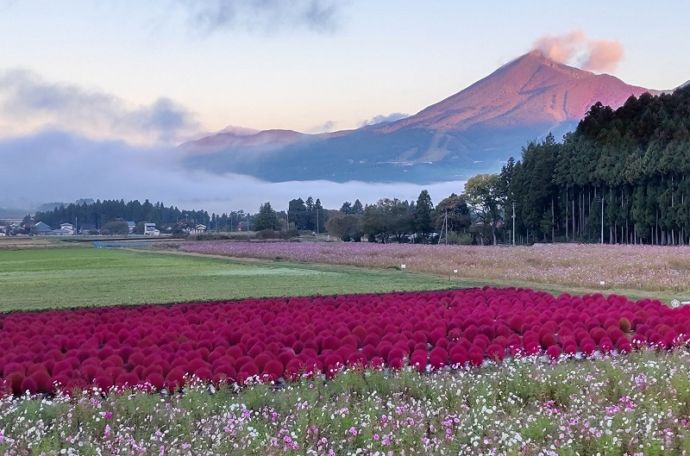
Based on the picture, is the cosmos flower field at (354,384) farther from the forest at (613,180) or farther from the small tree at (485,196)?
the small tree at (485,196)

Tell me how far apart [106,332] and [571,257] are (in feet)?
93.8

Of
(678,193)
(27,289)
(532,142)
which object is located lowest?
(27,289)

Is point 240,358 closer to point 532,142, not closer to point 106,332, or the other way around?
point 106,332

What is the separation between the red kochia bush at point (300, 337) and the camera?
8797mm

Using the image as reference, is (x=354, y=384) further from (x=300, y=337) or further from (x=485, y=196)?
(x=485, y=196)

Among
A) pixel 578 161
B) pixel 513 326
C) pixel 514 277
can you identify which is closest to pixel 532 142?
pixel 578 161

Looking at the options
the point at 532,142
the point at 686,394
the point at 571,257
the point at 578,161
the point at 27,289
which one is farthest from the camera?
the point at 532,142

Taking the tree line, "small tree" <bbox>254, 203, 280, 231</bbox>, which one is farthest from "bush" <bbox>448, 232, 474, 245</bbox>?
"small tree" <bbox>254, 203, 280, 231</bbox>

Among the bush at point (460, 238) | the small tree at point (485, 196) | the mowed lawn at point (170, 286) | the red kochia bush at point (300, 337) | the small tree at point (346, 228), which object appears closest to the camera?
the red kochia bush at point (300, 337)

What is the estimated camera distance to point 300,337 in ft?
36.1

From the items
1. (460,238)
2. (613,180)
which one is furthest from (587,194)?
(460,238)

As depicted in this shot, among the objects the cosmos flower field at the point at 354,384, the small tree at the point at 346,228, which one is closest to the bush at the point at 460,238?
the small tree at the point at 346,228

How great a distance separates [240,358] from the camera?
9078mm

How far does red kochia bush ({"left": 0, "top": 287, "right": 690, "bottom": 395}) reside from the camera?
8797 millimetres
